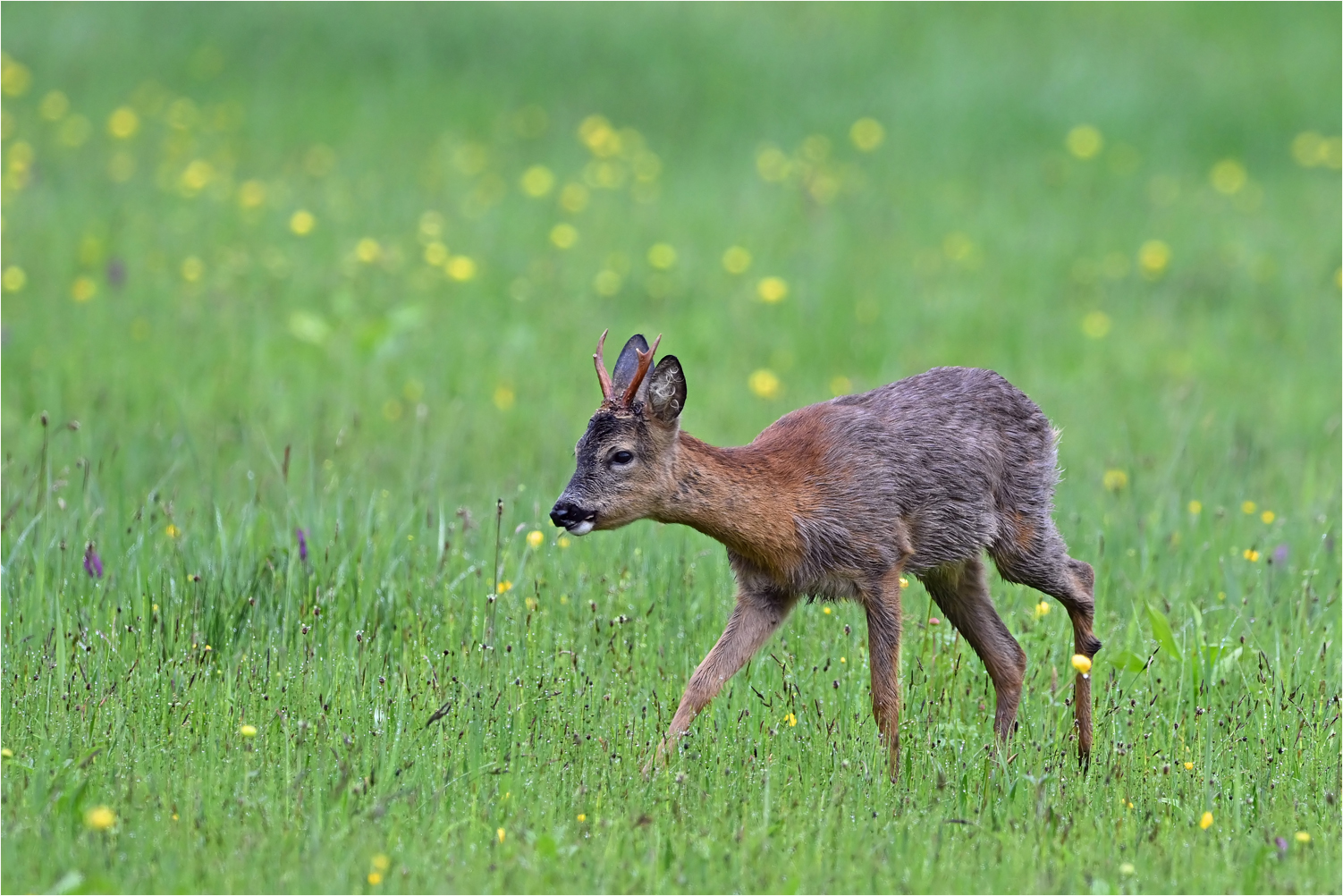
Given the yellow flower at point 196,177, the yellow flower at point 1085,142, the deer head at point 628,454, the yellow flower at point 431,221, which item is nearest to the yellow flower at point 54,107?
the yellow flower at point 196,177

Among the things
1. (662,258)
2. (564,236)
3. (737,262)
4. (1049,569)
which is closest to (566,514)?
(1049,569)

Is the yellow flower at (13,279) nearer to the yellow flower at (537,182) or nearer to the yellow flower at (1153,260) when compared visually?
the yellow flower at (537,182)

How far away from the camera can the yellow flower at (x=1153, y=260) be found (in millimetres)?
12695

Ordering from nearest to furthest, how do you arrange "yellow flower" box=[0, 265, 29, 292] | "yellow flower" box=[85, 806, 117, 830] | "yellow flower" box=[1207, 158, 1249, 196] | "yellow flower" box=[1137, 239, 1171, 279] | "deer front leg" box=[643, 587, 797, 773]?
"yellow flower" box=[85, 806, 117, 830] < "deer front leg" box=[643, 587, 797, 773] < "yellow flower" box=[0, 265, 29, 292] < "yellow flower" box=[1137, 239, 1171, 279] < "yellow flower" box=[1207, 158, 1249, 196]

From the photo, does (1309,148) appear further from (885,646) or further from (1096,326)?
(885,646)

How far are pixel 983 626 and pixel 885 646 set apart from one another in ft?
2.08

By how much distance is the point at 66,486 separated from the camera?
7.36 meters

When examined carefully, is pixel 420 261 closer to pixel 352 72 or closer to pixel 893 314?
pixel 893 314

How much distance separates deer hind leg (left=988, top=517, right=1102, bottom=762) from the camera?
5883 millimetres

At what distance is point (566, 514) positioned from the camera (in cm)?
495

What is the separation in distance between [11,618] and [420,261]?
685 centimetres

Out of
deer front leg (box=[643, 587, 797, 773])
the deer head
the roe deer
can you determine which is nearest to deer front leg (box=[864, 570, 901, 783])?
the roe deer

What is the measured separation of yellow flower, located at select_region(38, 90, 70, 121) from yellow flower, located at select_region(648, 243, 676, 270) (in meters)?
6.05

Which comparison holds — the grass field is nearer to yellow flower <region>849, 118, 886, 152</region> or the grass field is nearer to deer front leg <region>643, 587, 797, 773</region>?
deer front leg <region>643, 587, 797, 773</region>
